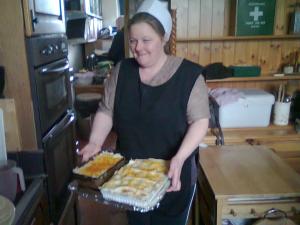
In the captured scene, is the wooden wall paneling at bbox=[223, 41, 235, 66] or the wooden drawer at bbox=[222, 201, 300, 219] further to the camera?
the wooden wall paneling at bbox=[223, 41, 235, 66]

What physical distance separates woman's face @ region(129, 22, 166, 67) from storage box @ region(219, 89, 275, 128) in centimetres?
103

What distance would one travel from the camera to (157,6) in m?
1.12

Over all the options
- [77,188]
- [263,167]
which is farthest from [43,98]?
[263,167]

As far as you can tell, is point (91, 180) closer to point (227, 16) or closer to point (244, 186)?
point (244, 186)

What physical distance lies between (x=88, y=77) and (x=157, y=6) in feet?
8.45

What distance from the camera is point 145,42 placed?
1096 millimetres

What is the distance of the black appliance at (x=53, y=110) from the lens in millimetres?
1220

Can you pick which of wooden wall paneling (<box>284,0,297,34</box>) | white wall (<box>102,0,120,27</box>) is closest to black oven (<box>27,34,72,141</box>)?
wooden wall paneling (<box>284,0,297,34</box>)

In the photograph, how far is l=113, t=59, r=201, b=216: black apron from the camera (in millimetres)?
1145

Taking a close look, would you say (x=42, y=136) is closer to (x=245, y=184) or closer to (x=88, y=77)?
(x=245, y=184)

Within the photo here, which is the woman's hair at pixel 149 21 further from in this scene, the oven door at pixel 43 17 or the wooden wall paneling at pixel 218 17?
the wooden wall paneling at pixel 218 17

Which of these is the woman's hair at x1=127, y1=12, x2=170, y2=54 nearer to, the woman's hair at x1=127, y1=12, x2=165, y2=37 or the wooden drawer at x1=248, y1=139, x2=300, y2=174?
the woman's hair at x1=127, y1=12, x2=165, y2=37

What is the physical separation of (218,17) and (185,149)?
1.33m

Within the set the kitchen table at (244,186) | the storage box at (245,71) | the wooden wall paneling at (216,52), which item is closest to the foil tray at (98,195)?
the kitchen table at (244,186)
